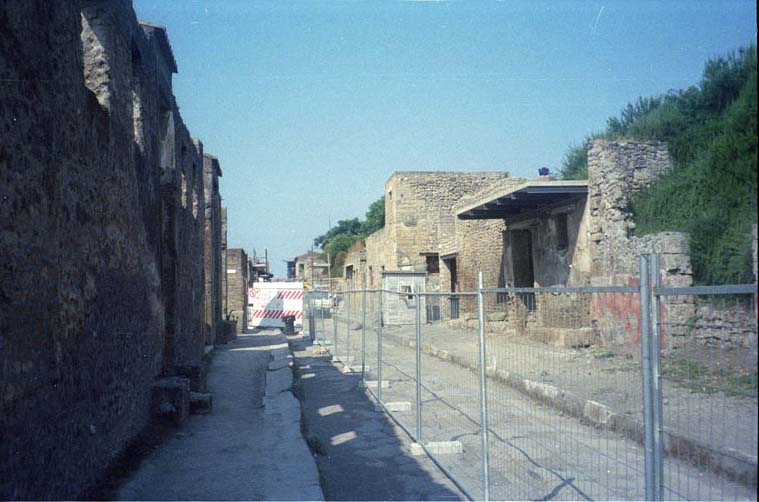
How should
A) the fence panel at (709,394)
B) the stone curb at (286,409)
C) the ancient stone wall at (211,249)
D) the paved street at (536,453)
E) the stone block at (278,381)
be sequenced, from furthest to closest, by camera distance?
the ancient stone wall at (211,249)
the stone block at (278,381)
the stone curb at (286,409)
the paved street at (536,453)
the fence panel at (709,394)

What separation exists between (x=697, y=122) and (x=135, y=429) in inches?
461

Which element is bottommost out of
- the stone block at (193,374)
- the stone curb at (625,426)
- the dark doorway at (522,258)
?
the stone block at (193,374)

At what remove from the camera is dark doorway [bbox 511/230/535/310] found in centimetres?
1751

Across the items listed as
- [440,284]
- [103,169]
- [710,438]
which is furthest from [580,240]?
[440,284]

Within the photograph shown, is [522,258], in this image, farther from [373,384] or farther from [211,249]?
[373,384]

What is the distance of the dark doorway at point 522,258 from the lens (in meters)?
17.5

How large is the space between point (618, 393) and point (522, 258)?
14.9 meters

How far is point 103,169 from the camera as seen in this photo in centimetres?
556

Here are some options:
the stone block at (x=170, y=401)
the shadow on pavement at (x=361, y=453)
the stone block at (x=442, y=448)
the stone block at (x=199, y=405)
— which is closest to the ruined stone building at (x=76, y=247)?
the stone block at (x=170, y=401)

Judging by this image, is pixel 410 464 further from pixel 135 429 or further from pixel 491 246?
pixel 491 246

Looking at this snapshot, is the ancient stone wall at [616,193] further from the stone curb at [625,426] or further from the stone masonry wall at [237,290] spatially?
the stone masonry wall at [237,290]

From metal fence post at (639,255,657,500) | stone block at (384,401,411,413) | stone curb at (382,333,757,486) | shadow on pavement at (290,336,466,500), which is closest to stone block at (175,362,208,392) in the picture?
shadow on pavement at (290,336,466,500)

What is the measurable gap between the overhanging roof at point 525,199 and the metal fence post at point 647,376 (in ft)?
34.3

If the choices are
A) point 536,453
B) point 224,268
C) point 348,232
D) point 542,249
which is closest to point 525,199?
point 542,249
